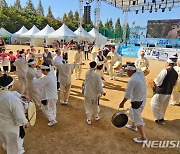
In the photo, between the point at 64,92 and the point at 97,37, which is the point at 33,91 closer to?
the point at 64,92

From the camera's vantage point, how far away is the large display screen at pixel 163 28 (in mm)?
29484

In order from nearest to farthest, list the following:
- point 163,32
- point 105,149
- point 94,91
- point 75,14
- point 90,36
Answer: point 105,149, point 94,91, point 90,36, point 163,32, point 75,14

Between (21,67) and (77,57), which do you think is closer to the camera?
(21,67)

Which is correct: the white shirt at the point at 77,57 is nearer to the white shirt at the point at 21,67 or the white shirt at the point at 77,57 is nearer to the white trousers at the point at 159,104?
the white shirt at the point at 21,67

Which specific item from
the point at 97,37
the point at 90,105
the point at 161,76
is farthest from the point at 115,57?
the point at 97,37

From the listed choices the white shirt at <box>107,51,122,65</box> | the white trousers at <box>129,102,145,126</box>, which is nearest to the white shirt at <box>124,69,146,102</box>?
the white trousers at <box>129,102,145,126</box>

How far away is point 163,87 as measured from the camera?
17.4 ft

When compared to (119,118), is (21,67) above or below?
above

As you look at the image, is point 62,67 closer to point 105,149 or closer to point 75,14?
point 105,149

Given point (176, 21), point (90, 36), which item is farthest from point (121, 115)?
point (176, 21)

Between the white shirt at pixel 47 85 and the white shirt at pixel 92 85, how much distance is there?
84 cm

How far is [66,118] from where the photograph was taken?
5684 mm

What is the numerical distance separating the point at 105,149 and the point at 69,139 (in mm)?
878

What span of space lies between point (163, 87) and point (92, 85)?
191 centimetres
